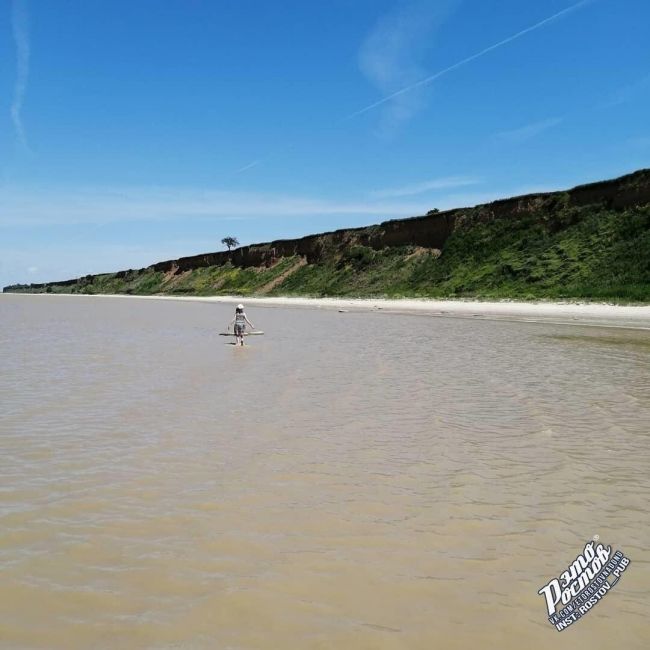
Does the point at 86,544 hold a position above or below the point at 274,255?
below

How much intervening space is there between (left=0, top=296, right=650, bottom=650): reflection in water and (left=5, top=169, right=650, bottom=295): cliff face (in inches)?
1489

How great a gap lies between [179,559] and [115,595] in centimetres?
55

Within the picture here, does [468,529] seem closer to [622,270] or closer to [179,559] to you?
[179,559]

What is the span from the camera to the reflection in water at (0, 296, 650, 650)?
335cm

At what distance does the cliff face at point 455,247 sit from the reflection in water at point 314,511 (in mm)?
37809

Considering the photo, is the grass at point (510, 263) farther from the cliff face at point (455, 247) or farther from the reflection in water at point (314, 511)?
the reflection in water at point (314, 511)

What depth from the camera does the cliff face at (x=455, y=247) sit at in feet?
171

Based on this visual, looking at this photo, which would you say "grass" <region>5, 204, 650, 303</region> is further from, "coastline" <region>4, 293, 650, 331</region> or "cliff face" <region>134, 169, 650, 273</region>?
"coastline" <region>4, 293, 650, 331</region>

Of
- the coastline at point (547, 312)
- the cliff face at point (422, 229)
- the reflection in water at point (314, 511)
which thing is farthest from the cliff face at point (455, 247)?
the reflection in water at point (314, 511)

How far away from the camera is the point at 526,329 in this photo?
26.0m

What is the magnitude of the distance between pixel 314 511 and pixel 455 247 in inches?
2628

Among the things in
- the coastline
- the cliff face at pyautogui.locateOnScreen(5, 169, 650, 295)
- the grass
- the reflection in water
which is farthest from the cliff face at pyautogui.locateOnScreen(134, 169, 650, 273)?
the reflection in water

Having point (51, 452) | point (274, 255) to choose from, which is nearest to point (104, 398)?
point (51, 452)

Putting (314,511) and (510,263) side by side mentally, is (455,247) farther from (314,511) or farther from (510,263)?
(314,511)
